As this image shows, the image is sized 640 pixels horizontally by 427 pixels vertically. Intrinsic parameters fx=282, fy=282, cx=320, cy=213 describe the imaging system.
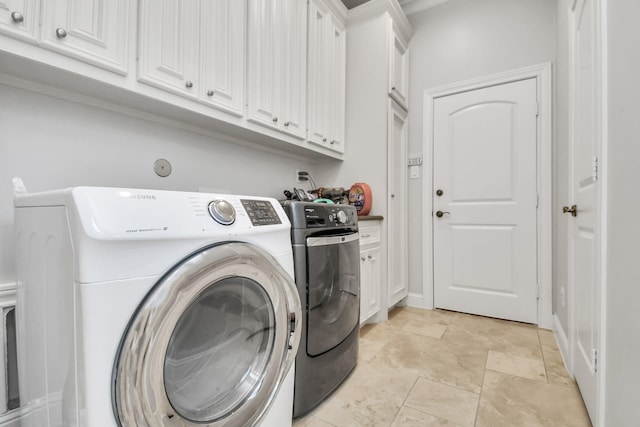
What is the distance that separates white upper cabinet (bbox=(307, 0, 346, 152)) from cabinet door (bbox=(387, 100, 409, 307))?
17.3 inches

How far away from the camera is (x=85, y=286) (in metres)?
0.55

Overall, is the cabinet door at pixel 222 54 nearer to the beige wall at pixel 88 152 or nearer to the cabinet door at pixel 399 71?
the beige wall at pixel 88 152

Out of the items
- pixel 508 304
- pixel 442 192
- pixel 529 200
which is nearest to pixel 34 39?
pixel 442 192

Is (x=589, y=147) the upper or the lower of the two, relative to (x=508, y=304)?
upper

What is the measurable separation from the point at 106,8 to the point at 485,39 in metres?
2.73

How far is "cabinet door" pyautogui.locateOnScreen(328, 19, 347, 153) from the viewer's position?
7.38ft

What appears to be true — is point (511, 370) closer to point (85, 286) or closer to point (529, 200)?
point (529, 200)

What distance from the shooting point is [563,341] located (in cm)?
175

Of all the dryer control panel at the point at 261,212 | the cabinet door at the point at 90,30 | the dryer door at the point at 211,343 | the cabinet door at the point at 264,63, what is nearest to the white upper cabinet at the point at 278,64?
the cabinet door at the point at 264,63

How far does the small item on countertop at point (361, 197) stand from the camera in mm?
2254

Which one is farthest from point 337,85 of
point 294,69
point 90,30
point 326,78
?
point 90,30

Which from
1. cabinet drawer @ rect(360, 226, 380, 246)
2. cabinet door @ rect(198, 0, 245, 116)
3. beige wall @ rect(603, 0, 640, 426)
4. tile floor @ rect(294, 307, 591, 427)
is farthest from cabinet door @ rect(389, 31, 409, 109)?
tile floor @ rect(294, 307, 591, 427)

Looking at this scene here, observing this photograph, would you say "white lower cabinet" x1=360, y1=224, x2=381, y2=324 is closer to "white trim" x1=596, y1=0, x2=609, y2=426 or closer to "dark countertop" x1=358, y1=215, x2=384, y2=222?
"dark countertop" x1=358, y1=215, x2=384, y2=222

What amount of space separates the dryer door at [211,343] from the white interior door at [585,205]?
1.22 metres
